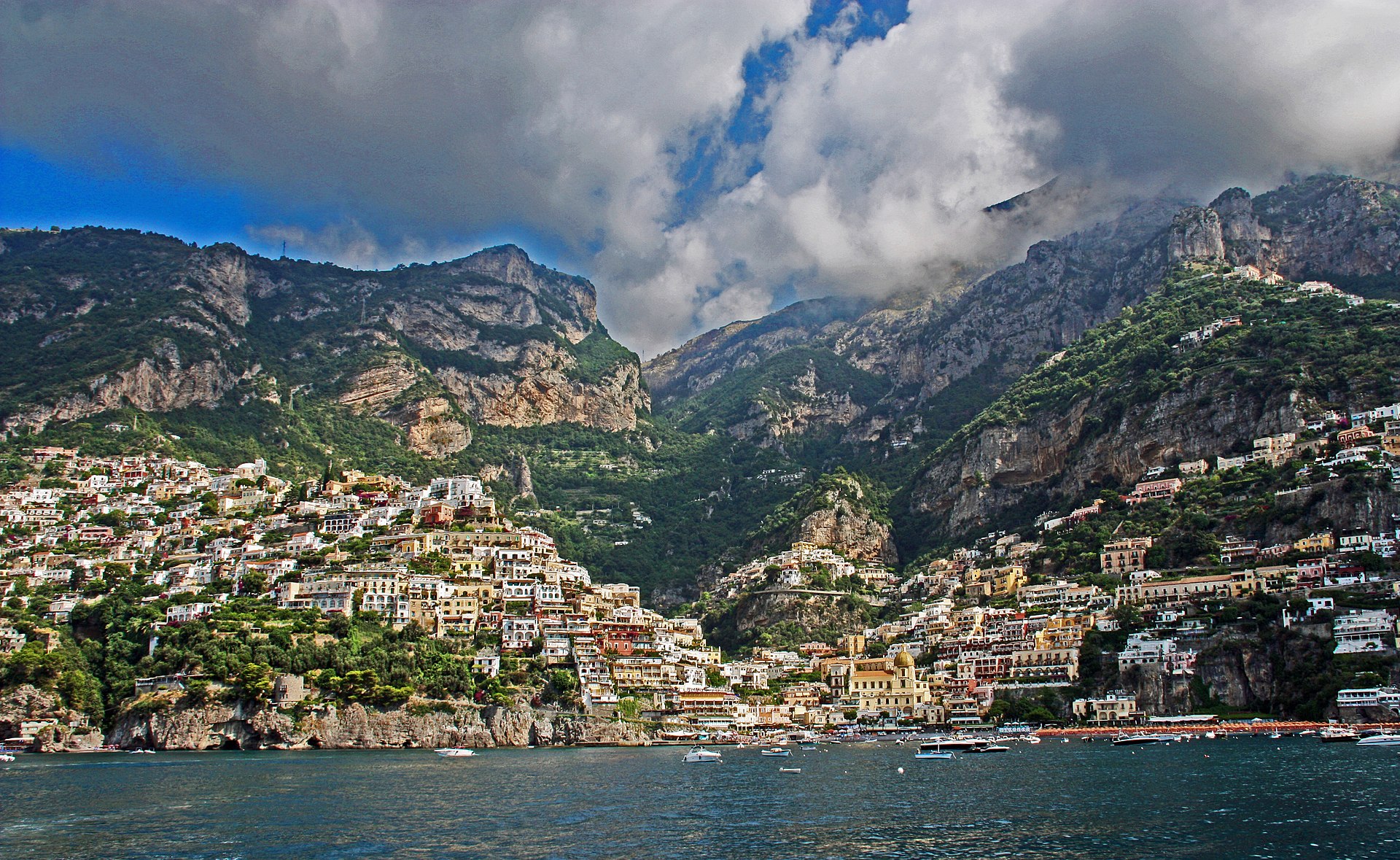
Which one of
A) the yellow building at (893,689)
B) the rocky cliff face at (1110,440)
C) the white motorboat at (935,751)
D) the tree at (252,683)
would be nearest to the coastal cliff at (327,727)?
the tree at (252,683)

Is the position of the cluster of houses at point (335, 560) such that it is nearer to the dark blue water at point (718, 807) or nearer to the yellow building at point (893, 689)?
the yellow building at point (893, 689)

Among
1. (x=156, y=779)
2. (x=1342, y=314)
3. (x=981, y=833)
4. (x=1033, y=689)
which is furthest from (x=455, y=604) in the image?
(x=1342, y=314)

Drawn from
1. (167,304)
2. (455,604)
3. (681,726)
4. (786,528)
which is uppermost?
(167,304)

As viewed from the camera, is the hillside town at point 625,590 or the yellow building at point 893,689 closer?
the hillside town at point 625,590

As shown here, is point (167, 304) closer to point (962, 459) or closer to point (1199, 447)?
point (962, 459)

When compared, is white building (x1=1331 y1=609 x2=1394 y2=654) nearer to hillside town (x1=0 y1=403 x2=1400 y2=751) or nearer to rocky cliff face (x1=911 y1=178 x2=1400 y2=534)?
hillside town (x1=0 y1=403 x2=1400 y2=751)

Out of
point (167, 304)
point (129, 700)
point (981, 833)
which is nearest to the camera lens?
point (981, 833)
